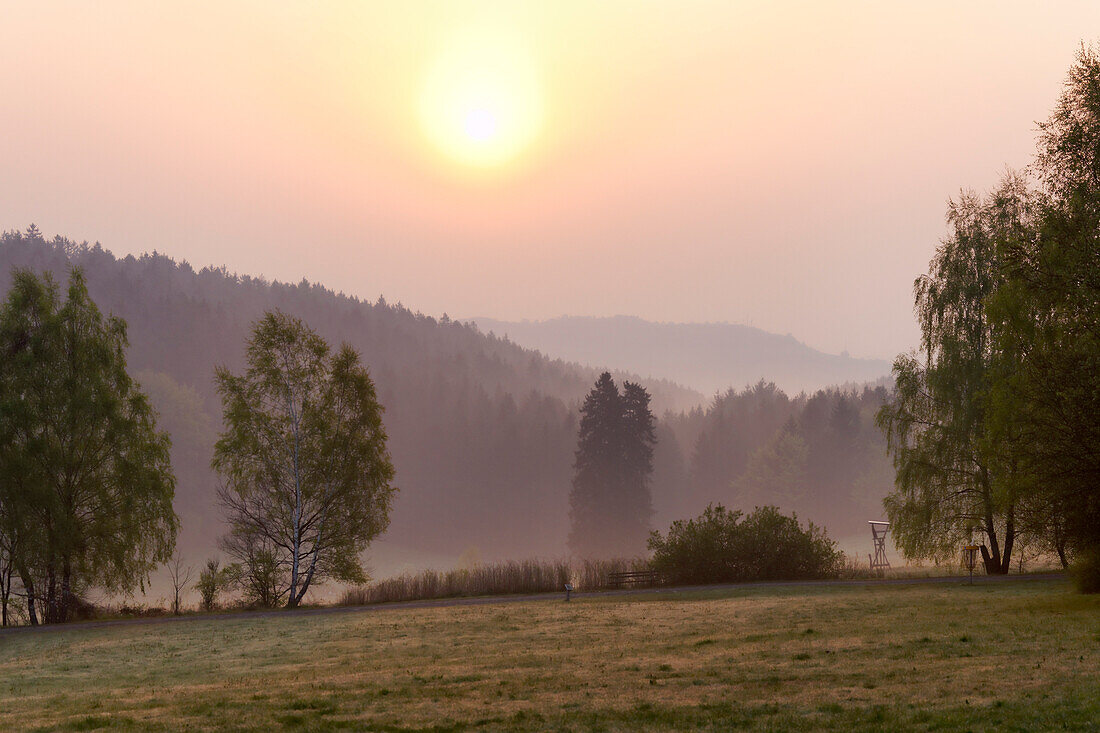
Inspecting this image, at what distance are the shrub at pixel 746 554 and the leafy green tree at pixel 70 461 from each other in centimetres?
2415

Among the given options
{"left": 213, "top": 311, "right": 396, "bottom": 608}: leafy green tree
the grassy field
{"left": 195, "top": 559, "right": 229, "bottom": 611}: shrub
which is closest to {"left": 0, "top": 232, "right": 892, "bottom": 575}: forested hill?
{"left": 213, "top": 311, "right": 396, "bottom": 608}: leafy green tree

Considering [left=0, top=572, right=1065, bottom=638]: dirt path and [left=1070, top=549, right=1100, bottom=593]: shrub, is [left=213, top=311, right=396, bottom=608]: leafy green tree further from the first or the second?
[left=1070, top=549, right=1100, bottom=593]: shrub

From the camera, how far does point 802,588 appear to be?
35.2 m

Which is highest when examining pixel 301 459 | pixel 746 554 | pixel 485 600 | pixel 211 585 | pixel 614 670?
pixel 301 459

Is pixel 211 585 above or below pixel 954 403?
below

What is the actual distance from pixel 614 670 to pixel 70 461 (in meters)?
29.5

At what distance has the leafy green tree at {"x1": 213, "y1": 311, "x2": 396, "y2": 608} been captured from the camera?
40.5m

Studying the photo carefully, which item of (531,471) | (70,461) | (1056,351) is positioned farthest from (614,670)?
(531,471)

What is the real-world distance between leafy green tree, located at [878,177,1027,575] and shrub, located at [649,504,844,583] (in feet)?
14.1

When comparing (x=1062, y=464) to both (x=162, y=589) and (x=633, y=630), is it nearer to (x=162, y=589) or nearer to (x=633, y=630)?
(x=633, y=630)

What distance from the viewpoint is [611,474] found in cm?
9600

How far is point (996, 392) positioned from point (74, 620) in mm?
37404

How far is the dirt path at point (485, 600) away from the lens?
3366cm

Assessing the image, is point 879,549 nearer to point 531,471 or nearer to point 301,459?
point 301,459
